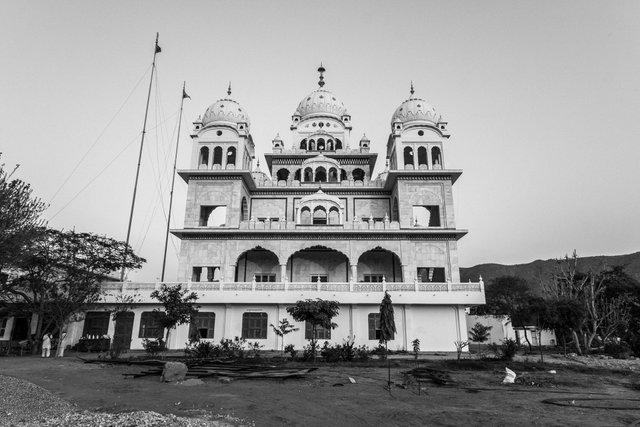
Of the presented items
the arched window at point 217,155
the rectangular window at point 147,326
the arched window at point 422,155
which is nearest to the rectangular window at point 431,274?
the arched window at point 422,155

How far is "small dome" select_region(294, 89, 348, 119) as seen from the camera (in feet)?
142

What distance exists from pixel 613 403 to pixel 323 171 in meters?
28.7

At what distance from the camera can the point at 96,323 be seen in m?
27.4

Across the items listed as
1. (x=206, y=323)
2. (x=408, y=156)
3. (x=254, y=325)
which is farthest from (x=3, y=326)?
(x=408, y=156)

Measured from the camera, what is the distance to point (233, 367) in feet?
52.3

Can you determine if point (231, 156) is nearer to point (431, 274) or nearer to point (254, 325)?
point (254, 325)

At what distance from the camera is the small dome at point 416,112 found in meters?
36.4

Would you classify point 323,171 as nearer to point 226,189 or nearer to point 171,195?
point 226,189

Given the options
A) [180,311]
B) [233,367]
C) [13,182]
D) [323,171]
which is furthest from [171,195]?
[233,367]

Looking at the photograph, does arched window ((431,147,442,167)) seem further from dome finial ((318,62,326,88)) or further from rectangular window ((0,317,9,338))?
rectangular window ((0,317,9,338))

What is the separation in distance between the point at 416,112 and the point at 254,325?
21462 mm

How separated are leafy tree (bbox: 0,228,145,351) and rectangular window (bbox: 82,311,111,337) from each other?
1.07m

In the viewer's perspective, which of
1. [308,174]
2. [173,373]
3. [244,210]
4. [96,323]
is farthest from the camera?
[308,174]

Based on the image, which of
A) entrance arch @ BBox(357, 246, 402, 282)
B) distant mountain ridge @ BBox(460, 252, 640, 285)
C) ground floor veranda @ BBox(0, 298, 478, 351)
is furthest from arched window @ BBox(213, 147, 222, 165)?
distant mountain ridge @ BBox(460, 252, 640, 285)
